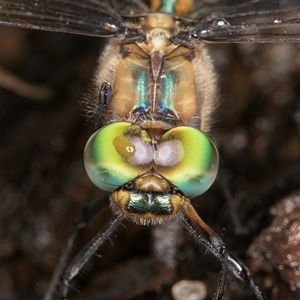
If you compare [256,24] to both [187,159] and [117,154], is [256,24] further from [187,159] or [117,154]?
[117,154]

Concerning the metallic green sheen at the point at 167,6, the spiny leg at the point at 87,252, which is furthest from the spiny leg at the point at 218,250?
the metallic green sheen at the point at 167,6

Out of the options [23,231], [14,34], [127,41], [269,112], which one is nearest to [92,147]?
[127,41]

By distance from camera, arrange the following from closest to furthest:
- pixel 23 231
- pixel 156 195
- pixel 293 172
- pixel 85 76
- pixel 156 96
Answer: pixel 156 195
pixel 156 96
pixel 293 172
pixel 23 231
pixel 85 76

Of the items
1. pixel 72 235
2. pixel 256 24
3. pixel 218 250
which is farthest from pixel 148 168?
pixel 256 24

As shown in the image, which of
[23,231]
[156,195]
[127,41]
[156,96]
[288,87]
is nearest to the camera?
[156,195]

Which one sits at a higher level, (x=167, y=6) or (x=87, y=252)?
(x=167, y=6)

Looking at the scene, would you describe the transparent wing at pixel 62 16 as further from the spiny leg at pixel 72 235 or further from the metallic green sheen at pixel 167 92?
the spiny leg at pixel 72 235

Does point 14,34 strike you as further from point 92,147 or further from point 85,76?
point 92,147

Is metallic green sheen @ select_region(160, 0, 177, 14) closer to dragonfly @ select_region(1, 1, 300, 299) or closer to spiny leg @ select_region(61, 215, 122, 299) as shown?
dragonfly @ select_region(1, 1, 300, 299)
